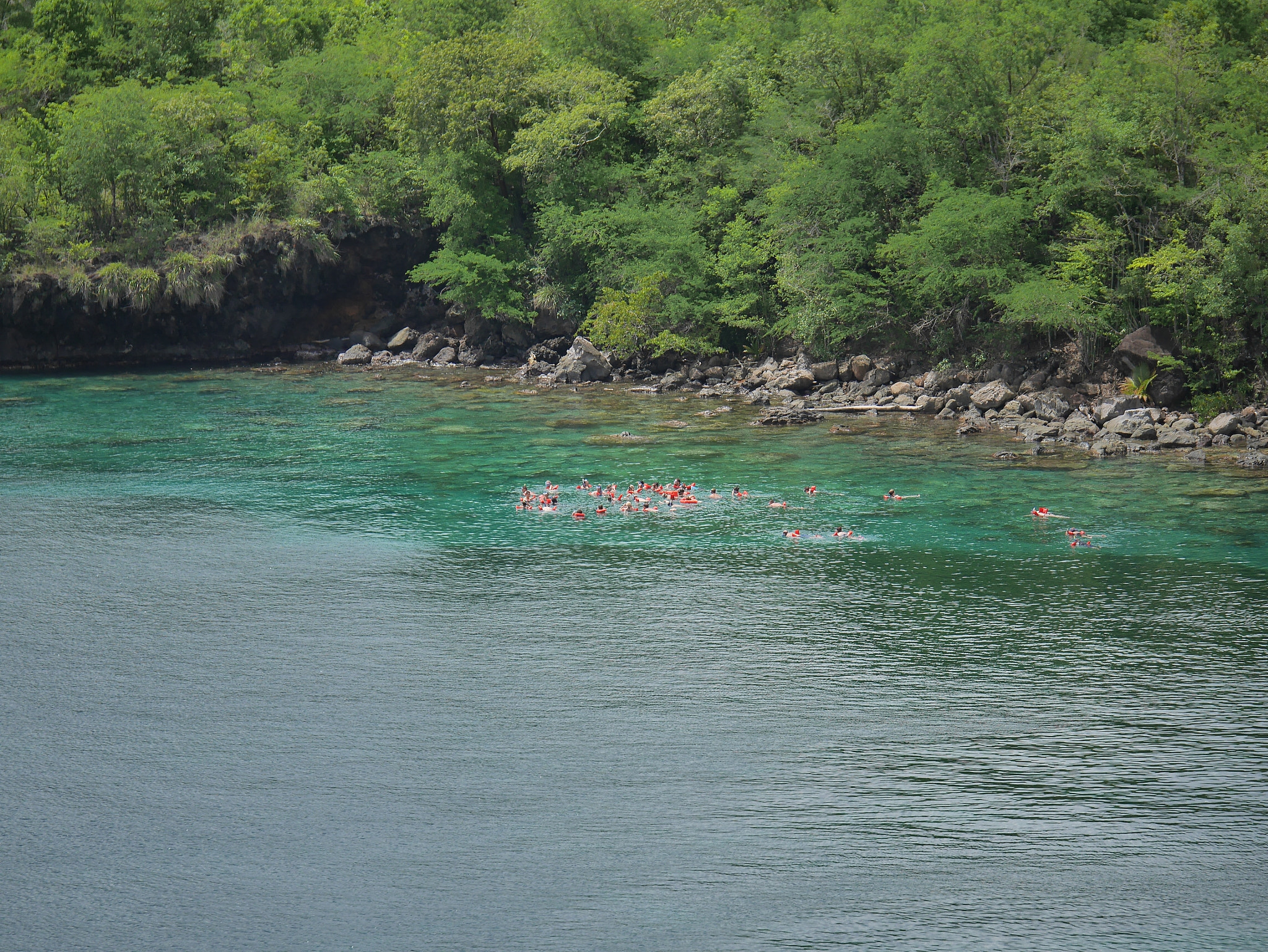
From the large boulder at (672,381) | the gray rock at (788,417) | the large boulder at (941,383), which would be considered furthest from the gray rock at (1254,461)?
the large boulder at (672,381)

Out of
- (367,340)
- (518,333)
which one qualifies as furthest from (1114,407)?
(367,340)

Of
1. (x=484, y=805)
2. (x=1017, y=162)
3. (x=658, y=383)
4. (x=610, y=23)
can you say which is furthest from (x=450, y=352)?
(x=484, y=805)

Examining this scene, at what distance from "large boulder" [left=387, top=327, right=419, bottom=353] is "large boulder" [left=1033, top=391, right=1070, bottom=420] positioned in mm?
45243

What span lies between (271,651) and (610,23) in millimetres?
63045

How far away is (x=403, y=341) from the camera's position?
280 ft

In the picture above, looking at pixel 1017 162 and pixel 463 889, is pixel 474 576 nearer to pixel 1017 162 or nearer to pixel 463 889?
pixel 463 889

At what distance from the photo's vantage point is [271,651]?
31.5m

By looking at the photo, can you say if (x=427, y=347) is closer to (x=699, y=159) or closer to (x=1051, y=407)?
(x=699, y=159)

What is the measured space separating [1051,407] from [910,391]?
8.46 metres

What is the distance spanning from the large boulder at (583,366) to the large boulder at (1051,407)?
27069 millimetres

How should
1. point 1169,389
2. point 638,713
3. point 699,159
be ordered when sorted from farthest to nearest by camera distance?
point 699,159 < point 1169,389 < point 638,713

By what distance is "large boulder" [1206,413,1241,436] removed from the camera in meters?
51.7

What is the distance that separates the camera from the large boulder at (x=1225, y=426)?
169ft

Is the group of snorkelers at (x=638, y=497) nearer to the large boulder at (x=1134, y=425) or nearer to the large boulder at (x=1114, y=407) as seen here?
the large boulder at (x=1134, y=425)
